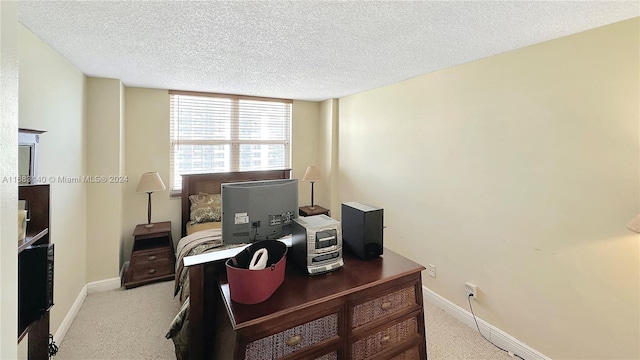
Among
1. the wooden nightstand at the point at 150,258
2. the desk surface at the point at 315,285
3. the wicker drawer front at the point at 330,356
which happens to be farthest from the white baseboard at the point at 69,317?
the wicker drawer front at the point at 330,356

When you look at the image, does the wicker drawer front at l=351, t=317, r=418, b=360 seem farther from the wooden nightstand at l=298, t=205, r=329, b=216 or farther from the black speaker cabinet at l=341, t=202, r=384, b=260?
the wooden nightstand at l=298, t=205, r=329, b=216

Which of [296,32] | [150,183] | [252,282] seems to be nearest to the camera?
[252,282]

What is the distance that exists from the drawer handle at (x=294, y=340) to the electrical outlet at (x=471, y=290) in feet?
6.08

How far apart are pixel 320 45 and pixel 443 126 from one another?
142 cm

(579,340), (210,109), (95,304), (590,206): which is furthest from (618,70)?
(95,304)

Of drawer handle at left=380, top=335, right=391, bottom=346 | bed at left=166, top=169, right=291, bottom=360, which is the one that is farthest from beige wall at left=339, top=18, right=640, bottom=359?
bed at left=166, top=169, right=291, bottom=360

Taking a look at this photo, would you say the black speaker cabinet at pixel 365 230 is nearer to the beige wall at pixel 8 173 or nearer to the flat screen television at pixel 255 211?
the flat screen television at pixel 255 211

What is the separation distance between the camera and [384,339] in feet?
5.06

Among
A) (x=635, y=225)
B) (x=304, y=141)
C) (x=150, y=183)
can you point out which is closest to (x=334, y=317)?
(x=635, y=225)

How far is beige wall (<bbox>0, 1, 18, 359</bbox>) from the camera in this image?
2.35ft

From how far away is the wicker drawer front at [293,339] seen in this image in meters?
1.22

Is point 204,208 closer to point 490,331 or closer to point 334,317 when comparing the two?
point 334,317

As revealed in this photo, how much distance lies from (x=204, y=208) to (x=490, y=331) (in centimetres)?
333

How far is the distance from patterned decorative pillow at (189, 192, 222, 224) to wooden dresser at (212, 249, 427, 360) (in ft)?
7.48
